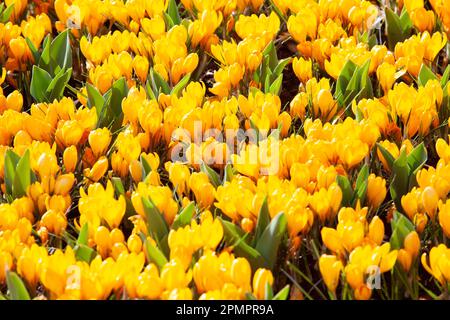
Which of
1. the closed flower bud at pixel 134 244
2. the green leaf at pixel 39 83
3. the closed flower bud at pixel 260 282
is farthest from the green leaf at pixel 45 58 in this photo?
the closed flower bud at pixel 260 282

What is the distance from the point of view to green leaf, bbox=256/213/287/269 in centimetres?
231

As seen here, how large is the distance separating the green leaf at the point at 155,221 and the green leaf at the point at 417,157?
781 mm

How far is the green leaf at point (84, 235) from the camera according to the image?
2.35 metres

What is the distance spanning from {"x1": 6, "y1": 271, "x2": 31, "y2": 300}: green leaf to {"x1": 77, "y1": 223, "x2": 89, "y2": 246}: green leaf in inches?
9.0

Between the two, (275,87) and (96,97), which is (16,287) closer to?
(96,97)

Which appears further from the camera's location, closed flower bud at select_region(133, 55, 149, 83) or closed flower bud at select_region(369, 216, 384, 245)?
closed flower bud at select_region(133, 55, 149, 83)

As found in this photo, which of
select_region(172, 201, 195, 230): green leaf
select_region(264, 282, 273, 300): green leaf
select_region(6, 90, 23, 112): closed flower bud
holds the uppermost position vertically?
select_region(6, 90, 23, 112): closed flower bud

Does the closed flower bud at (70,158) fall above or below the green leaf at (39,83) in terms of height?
below

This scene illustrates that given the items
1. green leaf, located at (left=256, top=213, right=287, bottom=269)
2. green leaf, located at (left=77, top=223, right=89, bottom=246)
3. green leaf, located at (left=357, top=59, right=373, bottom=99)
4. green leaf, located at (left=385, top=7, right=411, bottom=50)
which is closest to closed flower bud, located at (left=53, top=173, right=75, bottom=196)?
green leaf, located at (left=77, top=223, right=89, bottom=246)

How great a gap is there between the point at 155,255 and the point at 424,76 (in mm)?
1333

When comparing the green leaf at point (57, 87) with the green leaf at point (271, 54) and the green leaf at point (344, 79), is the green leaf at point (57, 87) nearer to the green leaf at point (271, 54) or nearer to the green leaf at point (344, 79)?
the green leaf at point (271, 54)

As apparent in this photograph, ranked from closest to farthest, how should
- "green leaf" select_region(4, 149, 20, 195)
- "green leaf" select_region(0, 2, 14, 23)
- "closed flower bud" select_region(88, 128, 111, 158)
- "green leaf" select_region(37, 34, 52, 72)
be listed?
"green leaf" select_region(4, 149, 20, 195)
"closed flower bud" select_region(88, 128, 111, 158)
"green leaf" select_region(37, 34, 52, 72)
"green leaf" select_region(0, 2, 14, 23)

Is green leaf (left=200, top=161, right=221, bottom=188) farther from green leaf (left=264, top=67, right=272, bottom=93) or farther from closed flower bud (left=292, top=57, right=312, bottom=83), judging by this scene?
closed flower bud (left=292, top=57, right=312, bottom=83)
